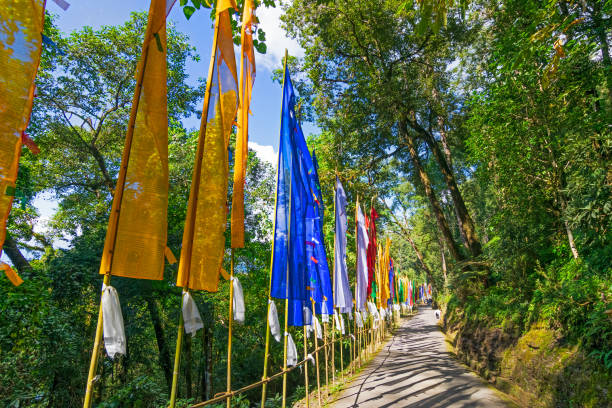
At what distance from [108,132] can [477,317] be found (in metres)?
14.5

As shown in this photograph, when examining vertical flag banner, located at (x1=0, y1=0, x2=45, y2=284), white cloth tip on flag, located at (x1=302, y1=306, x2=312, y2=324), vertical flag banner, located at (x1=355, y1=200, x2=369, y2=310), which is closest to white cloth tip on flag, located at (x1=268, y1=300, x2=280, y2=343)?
white cloth tip on flag, located at (x1=302, y1=306, x2=312, y2=324)

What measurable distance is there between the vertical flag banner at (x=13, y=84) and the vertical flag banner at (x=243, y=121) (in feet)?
6.82

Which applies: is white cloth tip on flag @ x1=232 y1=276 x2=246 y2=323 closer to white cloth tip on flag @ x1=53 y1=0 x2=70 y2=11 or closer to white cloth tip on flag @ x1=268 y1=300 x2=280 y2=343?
white cloth tip on flag @ x1=268 y1=300 x2=280 y2=343

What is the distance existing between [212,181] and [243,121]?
4.08 ft

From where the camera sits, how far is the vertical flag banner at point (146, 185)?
237 centimetres

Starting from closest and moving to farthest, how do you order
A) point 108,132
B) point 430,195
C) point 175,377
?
point 175,377 → point 108,132 → point 430,195

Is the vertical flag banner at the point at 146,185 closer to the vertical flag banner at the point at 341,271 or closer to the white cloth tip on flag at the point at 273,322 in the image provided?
the white cloth tip on flag at the point at 273,322

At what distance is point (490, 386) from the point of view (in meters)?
6.46

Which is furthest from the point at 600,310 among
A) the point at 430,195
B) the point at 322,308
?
the point at 430,195

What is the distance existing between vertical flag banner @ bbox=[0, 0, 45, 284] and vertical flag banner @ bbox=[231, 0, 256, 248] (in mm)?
2080

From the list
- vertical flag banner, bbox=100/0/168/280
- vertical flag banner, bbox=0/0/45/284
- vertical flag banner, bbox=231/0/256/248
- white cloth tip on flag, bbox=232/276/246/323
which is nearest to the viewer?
vertical flag banner, bbox=0/0/45/284

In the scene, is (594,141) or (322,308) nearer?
(594,141)

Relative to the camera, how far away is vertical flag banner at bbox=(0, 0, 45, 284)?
1843 mm

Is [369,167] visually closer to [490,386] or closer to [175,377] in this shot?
[490,386]
